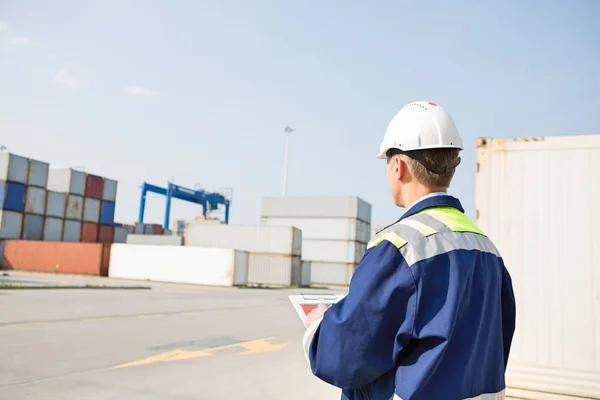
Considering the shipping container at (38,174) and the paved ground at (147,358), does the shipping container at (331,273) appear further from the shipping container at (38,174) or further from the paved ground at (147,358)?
the paved ground at (147,358)

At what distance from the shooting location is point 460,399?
1.51 metres

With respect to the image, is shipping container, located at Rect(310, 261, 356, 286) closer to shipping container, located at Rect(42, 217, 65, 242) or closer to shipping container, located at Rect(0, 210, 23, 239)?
shipping container, located at Rect(42, 217, 65, 242)

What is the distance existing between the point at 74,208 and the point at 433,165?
48.4 metres

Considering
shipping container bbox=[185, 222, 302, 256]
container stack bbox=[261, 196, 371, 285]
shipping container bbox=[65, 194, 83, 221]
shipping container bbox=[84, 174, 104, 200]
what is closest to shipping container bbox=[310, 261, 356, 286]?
container stack bbox=[261, 196, 371, 285]

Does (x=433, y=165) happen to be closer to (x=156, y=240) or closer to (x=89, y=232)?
(x=156, y=240)

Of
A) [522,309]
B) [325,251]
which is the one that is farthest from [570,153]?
[325,251]

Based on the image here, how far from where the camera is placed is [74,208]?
149 feet

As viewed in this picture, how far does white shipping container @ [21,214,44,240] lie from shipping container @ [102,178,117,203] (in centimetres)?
625

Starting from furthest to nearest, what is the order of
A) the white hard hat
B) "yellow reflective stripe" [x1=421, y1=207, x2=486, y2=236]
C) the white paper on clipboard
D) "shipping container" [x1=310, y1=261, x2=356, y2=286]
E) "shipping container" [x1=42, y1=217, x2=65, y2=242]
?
"shipping container" [x1=310, y1=261, x2=356, y2=286] → "shipping container" [x1=42, y1=217, x2=65, y2=242] → the white paper on clipboard → the white hard hat → "yellow reflective stripe" [x1=421, y1=207, x2=486, y2=236]

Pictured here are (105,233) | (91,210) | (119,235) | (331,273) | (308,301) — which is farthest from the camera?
(331,273)

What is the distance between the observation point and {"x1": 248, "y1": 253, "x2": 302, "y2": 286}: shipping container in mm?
41969

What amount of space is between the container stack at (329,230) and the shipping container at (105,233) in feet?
59.3

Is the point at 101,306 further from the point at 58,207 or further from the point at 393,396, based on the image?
the point at 58,207

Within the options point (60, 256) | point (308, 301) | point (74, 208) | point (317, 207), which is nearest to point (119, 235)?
point (74, 208)
